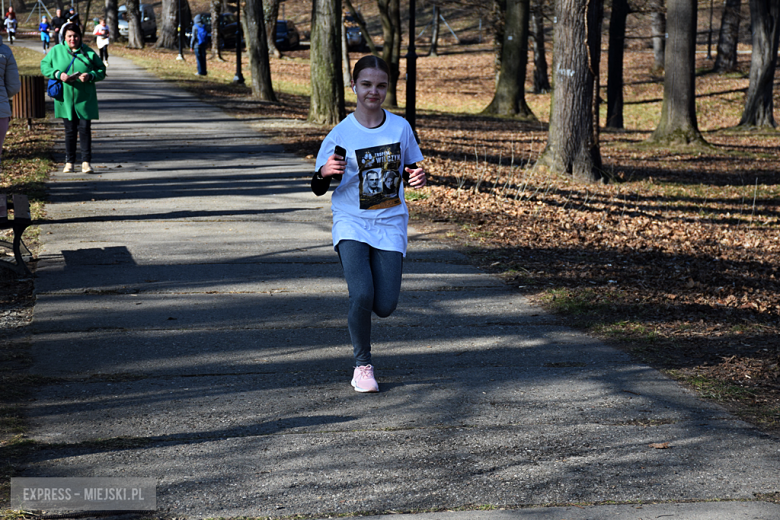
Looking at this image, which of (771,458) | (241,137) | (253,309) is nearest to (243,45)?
(241,137)

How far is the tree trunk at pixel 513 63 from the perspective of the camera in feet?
78.5

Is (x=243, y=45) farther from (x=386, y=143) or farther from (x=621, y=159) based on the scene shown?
(x=386, y=143)

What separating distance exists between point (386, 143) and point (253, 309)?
2315 millimetres

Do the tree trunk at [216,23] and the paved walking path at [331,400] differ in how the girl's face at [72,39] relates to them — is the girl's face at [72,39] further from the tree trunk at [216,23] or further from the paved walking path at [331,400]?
the tree trunk at [216,23]

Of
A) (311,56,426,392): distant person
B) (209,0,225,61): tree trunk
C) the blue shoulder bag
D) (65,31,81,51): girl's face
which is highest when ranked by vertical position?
(209,0,225,61): tree trunk

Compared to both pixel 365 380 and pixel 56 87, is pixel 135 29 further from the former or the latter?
pixel 365 380

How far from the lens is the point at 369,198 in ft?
14.7

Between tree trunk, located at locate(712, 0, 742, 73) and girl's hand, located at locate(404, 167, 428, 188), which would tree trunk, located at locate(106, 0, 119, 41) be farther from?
girl's hand, located at locate(404, 167, 428, 188)

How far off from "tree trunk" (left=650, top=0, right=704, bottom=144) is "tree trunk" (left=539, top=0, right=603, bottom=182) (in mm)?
5769

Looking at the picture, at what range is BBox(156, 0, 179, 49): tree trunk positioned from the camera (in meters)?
43.6

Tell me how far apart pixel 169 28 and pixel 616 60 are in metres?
27.7

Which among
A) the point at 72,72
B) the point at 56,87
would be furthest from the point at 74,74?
the point at 56,87

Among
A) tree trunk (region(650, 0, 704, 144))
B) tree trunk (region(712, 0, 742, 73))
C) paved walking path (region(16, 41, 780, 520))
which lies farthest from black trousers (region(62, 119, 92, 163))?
tree trunk (region(712, 0, 742, 73))

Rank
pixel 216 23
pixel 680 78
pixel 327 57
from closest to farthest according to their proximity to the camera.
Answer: pixel 327 57
pixel 680 78
pixel 216 23
